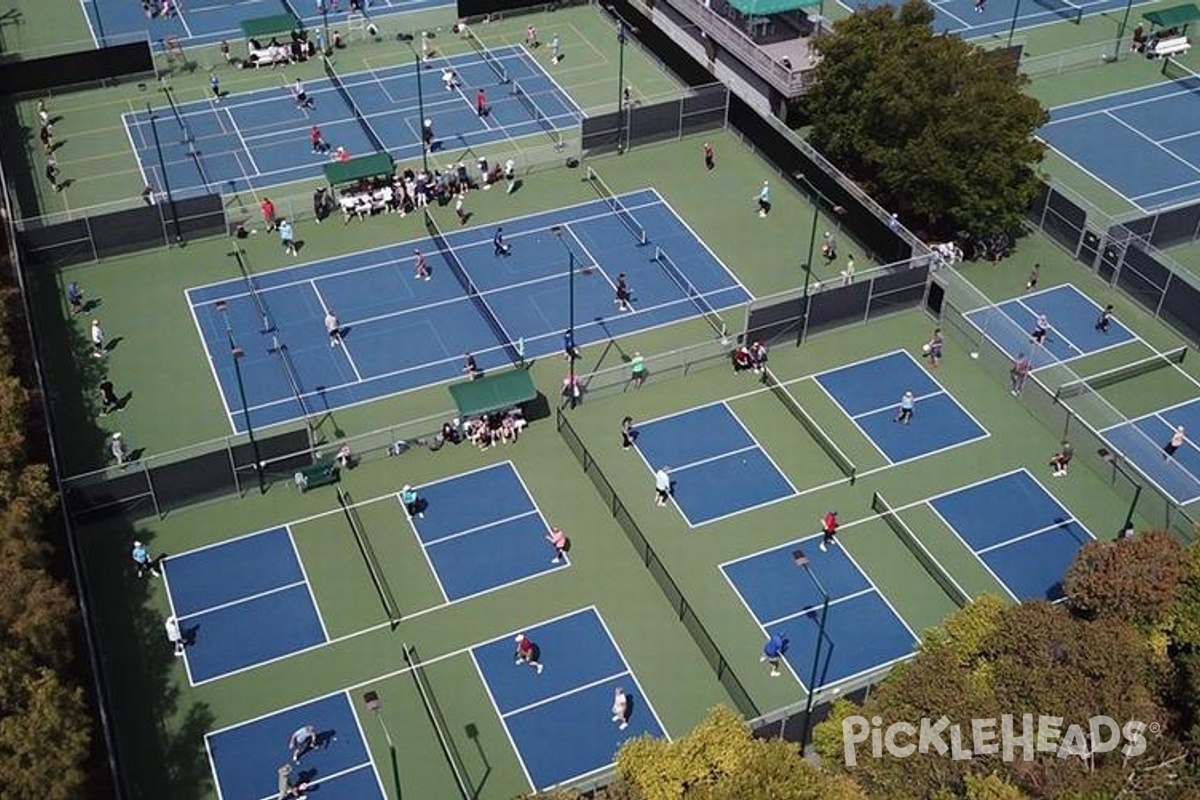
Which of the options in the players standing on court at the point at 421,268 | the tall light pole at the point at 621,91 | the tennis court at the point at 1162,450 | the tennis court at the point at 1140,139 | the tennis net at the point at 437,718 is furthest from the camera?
the tall light pole at the point at 621,91

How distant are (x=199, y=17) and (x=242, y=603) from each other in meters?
39.0

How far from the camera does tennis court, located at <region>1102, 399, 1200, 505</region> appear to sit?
37750 mm

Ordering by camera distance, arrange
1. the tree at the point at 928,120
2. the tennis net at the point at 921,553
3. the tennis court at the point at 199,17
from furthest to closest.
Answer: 1. the tennis court at the point at 199,17
2. the tree at the point at 928,120
3. the tennis net at the point at 921,553

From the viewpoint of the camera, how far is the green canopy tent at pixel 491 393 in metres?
38.3

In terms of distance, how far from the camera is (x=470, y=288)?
150ft

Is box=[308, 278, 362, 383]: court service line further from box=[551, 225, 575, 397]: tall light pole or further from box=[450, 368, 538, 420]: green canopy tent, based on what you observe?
box=[551, 225, 575, 397]: tall light pole

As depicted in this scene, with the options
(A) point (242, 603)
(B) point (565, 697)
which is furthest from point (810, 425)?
(A) point (242, 603)

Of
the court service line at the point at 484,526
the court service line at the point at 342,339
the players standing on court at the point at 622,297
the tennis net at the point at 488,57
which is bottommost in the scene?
the court service line at the point at 484,526

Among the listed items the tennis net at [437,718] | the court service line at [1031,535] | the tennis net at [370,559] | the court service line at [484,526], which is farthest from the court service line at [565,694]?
the court service line at [1031,535]

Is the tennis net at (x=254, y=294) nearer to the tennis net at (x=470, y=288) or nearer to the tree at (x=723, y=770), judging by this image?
the tennis net at (x=470, y=288)

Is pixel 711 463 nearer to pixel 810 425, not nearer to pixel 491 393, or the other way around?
pixel 810 425

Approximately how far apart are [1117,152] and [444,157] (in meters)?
28.4

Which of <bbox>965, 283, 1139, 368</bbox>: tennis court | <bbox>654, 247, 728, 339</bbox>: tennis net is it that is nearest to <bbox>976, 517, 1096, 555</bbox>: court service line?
<bbox>965, 283, 1139, 368</bbox>: tennis court

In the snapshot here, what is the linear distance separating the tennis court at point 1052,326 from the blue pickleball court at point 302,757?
24378 mm
